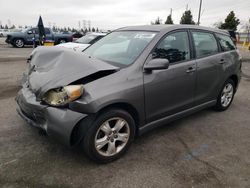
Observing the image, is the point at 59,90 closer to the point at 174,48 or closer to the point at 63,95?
the point at 63,95

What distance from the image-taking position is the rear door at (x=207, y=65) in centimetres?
370

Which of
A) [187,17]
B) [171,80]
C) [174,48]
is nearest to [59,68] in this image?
[171,80]

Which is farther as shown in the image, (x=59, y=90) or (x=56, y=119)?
(x=59, y=90)

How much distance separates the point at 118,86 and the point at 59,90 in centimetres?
68

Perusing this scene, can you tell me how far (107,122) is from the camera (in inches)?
104

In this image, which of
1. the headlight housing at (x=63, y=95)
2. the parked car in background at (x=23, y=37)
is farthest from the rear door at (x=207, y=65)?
the parked car in background at (x=23, y=37)

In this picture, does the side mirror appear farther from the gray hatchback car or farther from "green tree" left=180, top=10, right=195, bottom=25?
"green tree" left=180, top=10, right=195, bottom=25

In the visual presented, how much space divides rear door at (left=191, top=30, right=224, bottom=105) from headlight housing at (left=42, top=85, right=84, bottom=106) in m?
2.11

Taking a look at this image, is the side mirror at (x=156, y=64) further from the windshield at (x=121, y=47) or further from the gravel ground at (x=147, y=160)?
the gravel ground at (x=147, y=160)

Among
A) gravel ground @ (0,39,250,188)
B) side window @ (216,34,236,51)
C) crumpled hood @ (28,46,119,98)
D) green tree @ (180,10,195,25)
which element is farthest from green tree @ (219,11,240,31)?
crumpled hood @ (28,46,119,98)

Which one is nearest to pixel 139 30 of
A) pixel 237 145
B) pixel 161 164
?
pixel 161 164

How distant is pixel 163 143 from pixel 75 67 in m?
1.70

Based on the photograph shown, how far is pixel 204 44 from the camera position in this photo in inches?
154

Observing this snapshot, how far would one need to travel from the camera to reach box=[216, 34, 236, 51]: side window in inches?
169
